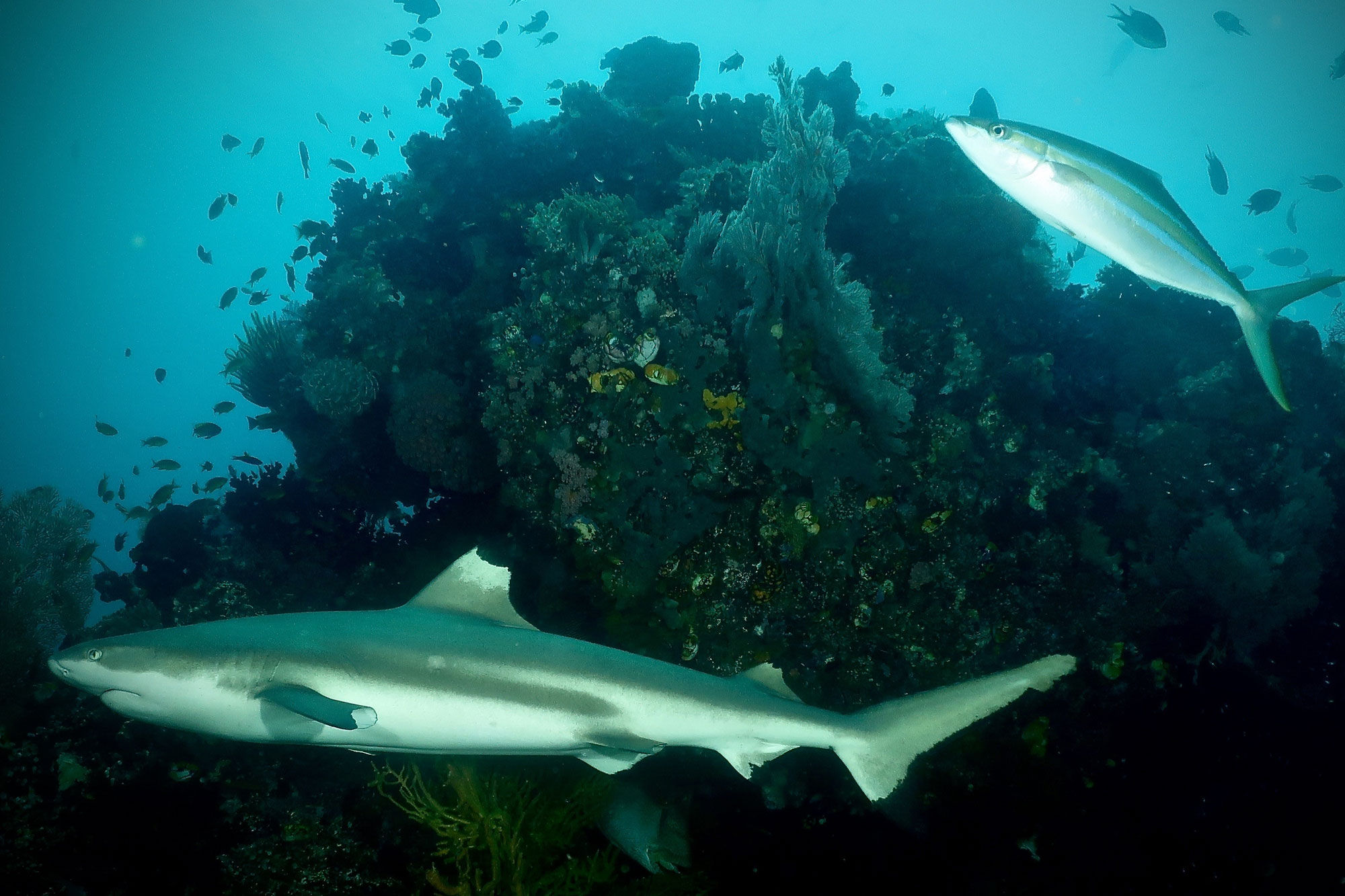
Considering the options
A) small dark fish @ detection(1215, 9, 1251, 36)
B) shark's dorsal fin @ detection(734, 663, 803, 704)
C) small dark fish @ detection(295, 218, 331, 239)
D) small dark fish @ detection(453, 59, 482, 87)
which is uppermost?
small dark fish @ detection(453, 59, 482, 87)

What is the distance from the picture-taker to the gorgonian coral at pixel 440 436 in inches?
254

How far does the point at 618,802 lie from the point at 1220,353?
8654 mm

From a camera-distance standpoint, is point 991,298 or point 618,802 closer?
point 618,802

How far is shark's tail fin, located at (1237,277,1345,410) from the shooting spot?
332 cm

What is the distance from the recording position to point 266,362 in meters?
9.37

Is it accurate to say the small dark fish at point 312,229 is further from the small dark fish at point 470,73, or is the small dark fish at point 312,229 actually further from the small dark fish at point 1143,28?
the small dark fish at point 1143,28

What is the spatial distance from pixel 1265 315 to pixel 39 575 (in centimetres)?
1369

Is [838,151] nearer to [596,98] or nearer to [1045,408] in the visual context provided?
[1045,408]

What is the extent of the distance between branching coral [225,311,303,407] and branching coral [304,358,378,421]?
208 cm

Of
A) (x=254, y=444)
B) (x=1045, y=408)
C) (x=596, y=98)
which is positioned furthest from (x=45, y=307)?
(x=1045, y=408)

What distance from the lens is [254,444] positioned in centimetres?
12344

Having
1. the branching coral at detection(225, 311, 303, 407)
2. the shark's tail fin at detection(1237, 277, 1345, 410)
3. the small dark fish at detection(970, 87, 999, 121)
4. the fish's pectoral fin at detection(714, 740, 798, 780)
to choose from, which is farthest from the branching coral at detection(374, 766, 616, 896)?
the small dark fish at detection(970, 87, 999, 121)

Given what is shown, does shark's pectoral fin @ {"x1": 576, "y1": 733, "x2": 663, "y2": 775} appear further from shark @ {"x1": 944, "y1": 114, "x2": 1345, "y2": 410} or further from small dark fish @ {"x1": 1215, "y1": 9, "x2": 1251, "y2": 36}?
small dark fish @ {"x1": 1215, "y1": 9, "x2": 1251, "y2": 36}

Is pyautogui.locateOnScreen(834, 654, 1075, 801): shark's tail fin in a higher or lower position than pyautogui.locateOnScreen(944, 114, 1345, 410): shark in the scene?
lower
